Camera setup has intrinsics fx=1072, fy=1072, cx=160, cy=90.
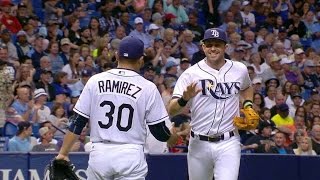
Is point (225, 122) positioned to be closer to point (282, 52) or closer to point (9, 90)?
point (9, 90)

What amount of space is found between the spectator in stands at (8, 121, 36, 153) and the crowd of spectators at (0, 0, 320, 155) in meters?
0.01

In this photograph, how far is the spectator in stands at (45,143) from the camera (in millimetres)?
13602

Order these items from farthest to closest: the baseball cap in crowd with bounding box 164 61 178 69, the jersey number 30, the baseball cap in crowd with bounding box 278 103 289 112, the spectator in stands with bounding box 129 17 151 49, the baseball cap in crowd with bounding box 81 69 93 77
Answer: the spectator in stands with bounding box 129 17 151 49, the baseball cap in crowd with bounding box 164 61 178 69, the baseball cap in crowd with bounding box 81 69 93 77, the baseball cap in crowd with bounding box 278 103 289 112, the jersey number 30

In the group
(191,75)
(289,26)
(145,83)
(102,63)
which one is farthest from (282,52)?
(145,83)

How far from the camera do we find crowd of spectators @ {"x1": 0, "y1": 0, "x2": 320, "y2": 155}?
14859 millimetres

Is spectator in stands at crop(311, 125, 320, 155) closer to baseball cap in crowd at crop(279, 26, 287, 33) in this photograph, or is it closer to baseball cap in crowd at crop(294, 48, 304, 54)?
baseball cap in crowd at crop(294, 48, 304, 54)

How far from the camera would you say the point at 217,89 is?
10227 mm

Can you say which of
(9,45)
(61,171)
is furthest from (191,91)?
(9,45)

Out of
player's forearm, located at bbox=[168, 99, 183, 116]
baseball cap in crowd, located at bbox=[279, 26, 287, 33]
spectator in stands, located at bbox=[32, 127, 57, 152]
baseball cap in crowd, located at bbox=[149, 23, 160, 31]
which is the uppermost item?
baseball cap in crowd, located at bbox=[279, 26, 287, 33]

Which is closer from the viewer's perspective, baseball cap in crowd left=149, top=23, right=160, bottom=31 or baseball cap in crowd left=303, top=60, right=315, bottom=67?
baseball cap in crowd left=149, top=23, right=160, bottom=31

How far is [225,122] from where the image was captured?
33.6ft

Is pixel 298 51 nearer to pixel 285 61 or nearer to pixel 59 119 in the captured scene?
pixel 285 61

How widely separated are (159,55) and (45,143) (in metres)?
5.13

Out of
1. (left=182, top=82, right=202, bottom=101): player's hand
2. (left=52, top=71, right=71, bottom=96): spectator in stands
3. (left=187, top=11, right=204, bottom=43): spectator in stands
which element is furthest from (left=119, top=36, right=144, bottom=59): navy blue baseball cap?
(left=187, top=11, right=204, bottom=43): spectator in stands
